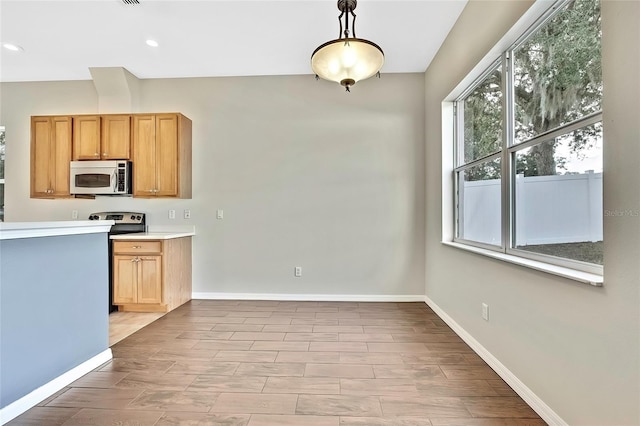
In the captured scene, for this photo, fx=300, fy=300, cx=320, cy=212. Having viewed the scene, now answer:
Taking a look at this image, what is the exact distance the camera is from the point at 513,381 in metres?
1.90

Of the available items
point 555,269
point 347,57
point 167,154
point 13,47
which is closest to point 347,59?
point 347,57

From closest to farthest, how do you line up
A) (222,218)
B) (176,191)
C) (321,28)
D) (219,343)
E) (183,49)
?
(219,343) < (321,28) < (183,49) < (176,191) < (222,218)

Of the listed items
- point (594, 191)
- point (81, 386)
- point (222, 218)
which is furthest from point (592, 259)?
point (222, 218)

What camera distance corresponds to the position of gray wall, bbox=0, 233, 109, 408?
63.6 inches

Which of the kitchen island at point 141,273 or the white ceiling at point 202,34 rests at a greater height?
the white ceiling at point 202,34

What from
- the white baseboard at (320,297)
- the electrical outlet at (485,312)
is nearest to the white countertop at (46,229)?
the white baseboard at (320,297)

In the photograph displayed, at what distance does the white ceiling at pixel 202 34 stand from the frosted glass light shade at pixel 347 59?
99cm

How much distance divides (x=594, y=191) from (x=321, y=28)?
2617 millimetres

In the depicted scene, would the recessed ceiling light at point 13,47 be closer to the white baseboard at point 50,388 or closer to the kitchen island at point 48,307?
the kitchen island at point 48,307

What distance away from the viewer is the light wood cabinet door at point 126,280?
3.38 metres

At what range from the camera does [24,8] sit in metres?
A: 2.71

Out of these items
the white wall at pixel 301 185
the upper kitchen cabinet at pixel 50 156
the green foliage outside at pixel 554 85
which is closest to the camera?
the green foliage outside at pixel 554 85

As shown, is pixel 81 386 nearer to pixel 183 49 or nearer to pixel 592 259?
pixel 592 259

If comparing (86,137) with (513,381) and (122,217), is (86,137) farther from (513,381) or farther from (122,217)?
(513,381)
